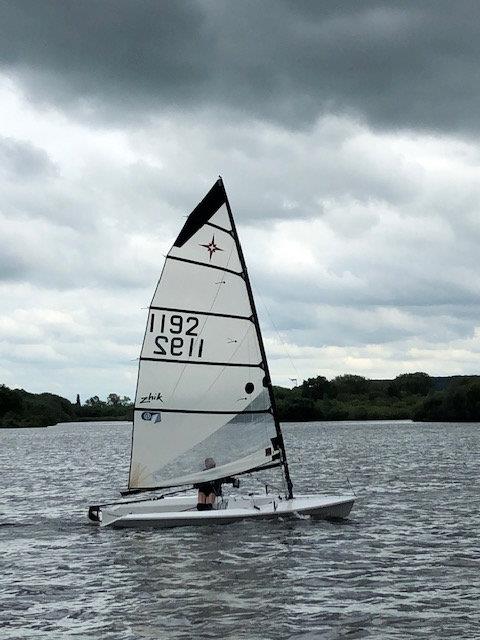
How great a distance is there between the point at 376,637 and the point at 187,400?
13934 millimetres

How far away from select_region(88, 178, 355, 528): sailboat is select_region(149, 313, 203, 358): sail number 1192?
3 cm

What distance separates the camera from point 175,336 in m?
29.5

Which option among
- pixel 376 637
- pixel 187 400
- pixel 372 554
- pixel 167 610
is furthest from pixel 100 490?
pixel 376 637

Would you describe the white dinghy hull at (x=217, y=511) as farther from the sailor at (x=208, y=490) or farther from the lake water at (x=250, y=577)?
the lake water at (x=250, y=577)

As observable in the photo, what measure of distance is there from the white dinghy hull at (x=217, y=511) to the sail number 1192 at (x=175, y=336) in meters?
4.66

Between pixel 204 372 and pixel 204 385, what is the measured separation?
0.42 meters

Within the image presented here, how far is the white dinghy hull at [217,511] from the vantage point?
28.3 metres

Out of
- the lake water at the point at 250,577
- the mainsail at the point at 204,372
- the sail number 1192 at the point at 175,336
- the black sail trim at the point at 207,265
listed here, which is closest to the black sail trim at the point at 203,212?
the mainsail at the point at 204,372

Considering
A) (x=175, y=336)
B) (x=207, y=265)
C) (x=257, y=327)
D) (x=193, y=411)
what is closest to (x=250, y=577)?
(x=193, y=411)

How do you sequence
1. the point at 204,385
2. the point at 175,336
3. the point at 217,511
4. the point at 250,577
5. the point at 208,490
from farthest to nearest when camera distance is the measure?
the point at 204,385 < the point at 208,490 < the point at 175,336 < the point at 217,511 < the point at 250,577

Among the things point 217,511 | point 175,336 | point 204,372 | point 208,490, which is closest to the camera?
point 217,511

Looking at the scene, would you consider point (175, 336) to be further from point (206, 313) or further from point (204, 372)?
point (204, 372)

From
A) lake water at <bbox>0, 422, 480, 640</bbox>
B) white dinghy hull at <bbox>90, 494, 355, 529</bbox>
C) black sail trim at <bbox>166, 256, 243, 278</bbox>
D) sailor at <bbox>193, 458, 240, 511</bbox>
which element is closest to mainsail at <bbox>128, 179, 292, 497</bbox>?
black sail trim at <bbox>166, 256, 243, 278</bbox>

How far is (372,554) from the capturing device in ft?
83.9
